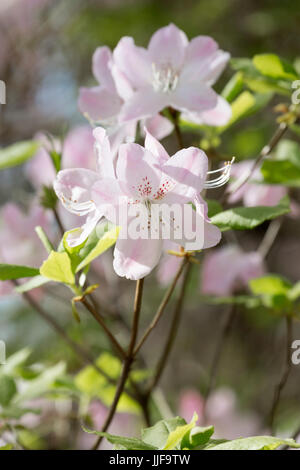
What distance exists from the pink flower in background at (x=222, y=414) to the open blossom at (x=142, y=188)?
36.8 inches

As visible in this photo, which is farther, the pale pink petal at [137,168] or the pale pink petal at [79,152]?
the pale pink petal at [79,152]

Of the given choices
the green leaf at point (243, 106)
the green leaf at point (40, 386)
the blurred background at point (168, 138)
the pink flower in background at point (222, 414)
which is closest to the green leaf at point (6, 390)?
the green leaf at point (40, 386)

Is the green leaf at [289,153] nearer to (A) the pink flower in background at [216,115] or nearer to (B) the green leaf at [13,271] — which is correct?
(A) the pink flower in background at [216,115]

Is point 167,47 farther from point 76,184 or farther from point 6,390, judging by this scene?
point 6,390

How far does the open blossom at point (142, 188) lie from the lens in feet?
1.96

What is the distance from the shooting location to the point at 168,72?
801 millimetres

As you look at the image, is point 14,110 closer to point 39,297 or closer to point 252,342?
point 252,342

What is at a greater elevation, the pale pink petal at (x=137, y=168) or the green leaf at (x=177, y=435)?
the pale pink petal at (x=137, y=168)

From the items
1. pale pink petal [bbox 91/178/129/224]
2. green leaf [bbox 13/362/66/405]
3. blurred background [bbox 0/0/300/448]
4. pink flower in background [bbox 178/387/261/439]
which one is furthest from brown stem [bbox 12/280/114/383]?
blurred background [bbox 0/0/300/448]

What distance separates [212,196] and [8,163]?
126 cm

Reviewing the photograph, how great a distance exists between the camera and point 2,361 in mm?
903

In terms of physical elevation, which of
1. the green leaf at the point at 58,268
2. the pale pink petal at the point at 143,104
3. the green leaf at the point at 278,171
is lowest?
the green leaf at the point at 58,268

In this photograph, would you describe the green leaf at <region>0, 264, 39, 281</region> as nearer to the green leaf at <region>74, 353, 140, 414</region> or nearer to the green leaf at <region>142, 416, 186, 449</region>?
the green leaf at <region>142, 416, 186, 449</region>
